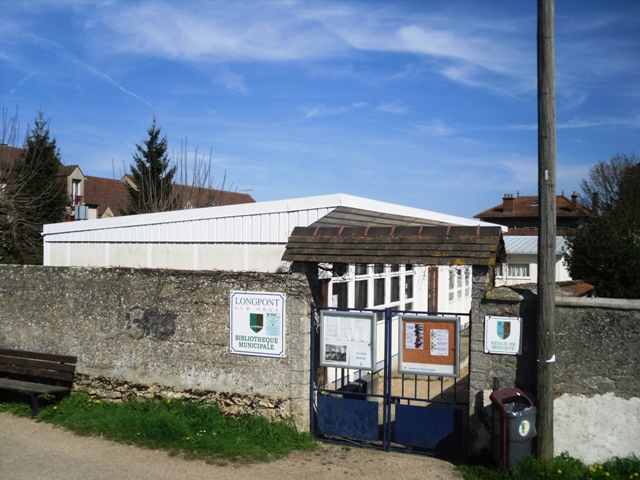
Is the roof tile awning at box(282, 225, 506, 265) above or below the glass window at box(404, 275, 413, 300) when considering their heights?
above

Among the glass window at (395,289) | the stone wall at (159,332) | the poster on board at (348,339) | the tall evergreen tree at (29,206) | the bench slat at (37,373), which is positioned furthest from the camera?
the tall evergreen tree at (29,206)

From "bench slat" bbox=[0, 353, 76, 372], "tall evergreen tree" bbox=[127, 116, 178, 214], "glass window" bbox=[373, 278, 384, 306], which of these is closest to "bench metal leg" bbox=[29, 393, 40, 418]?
"bench slat" bbox=[0, 353, 76, 372]

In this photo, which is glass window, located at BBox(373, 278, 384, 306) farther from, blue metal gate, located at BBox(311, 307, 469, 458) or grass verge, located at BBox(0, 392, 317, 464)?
grass verge, located at BBox(0, 392, 317, 464)

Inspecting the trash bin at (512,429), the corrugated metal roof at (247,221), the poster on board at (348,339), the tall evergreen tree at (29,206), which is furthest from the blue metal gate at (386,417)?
the tall evergreen tree at (29,206)

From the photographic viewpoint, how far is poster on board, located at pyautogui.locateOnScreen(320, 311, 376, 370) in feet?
27.0

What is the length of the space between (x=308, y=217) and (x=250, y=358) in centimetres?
273

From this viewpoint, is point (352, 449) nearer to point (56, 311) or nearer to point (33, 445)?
point (33, 445)

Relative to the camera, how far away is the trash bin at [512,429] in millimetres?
6801

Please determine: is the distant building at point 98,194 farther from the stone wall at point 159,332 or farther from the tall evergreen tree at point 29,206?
the stone wall at point 159,332

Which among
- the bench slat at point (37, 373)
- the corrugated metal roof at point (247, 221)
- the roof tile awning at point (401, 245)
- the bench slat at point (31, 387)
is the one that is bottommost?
the bench slat at point (31, 387)

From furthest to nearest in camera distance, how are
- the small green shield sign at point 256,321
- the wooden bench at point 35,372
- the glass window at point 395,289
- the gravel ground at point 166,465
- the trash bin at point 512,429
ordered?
the glass window at point 395,289, the wooden bench at point 35,372, the small green shield sign at point 256,321, the gravel ground at point 166,465, the trash bin at point 512,429

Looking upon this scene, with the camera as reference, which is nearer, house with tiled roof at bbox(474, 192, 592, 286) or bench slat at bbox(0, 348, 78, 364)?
bench slat at bbox(0, 348, 78, 364)

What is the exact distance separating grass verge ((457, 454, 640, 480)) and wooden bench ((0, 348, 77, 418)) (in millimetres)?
6203

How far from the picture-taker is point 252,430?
8336 mm
